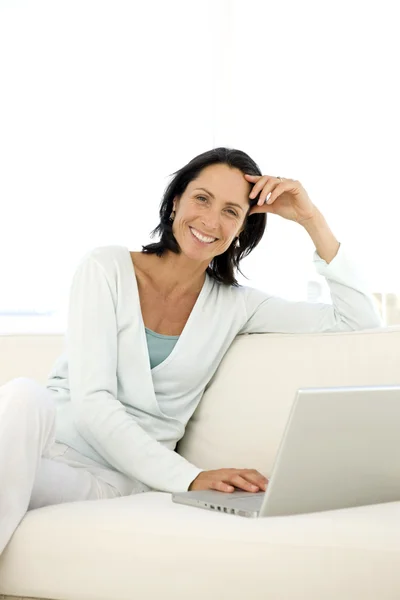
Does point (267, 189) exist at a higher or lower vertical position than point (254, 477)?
higher

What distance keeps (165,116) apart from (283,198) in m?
1.81

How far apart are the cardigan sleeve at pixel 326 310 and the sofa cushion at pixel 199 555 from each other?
766 mm

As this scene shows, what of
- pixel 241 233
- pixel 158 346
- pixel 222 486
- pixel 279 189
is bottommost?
pixel 222 486

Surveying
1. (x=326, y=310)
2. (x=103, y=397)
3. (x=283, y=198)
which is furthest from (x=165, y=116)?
(x=103, y=397)

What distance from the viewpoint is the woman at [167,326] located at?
2.02 meters

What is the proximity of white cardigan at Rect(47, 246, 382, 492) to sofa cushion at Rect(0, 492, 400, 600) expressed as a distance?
320mm

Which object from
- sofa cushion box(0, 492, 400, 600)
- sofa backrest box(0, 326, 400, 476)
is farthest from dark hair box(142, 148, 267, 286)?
sofa cushion box(0, 492, 400, 600)

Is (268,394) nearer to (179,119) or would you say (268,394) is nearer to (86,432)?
(86,432)

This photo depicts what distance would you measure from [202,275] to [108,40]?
87.1 inches

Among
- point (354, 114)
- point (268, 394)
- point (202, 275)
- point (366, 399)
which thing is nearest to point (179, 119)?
point (354, 114)

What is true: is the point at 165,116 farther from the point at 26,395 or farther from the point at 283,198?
the point at 26,395

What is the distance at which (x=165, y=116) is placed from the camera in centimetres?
423

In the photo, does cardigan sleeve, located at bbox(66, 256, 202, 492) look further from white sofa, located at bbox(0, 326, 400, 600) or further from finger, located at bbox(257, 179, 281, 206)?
finger, located at bbox(257, 179, 281, 206)

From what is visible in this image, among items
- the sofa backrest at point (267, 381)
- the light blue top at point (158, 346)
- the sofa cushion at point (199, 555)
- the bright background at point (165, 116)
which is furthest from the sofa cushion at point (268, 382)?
the bright background at point (165, 116)
